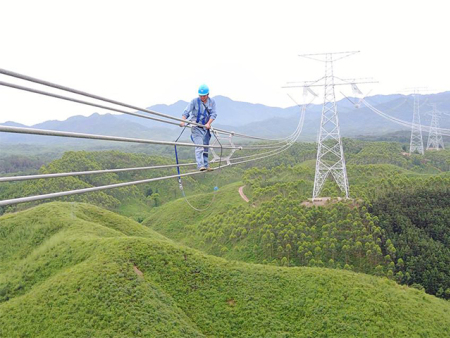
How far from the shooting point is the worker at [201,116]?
1022 centimetres

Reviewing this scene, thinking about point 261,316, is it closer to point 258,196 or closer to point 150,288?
point 150,288

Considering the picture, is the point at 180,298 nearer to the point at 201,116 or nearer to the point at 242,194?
the point at 201,116

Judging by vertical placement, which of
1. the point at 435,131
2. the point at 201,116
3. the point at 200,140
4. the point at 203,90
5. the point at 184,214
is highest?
the point at 203,90

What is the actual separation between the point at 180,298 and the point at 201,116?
12.5 meters

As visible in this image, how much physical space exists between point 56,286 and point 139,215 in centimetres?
4178

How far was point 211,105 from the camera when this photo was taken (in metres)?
10.6

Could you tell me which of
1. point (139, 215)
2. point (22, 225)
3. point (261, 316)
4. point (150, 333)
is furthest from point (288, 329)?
point (139, 215)

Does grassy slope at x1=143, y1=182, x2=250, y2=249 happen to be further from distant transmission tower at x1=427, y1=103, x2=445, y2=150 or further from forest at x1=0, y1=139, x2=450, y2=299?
distant transmission tower at x1=427, y1=103, x2=445, y2=150

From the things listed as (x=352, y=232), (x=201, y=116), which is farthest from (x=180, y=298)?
(x=352, y=232)

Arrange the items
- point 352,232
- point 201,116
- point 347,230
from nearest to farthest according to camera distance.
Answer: point 201,116 < point 352,232 < point 347,230

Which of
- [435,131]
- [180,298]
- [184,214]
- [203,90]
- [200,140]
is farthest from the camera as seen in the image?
[435,131]

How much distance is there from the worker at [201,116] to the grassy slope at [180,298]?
9610mm

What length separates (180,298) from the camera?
19.4 meters

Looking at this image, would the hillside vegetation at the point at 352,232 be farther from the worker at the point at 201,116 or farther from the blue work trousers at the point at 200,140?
the worker at the point at 201,116
